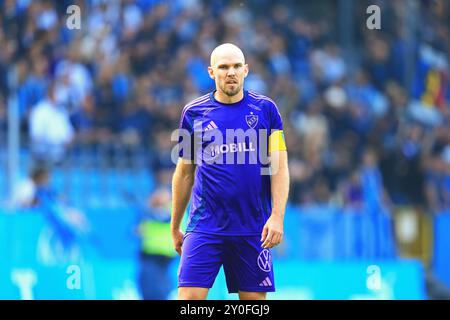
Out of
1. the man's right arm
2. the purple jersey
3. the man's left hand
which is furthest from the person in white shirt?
the man's left hand

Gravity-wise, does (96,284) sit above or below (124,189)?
below

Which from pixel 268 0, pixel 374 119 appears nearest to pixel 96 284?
pixel 374 119

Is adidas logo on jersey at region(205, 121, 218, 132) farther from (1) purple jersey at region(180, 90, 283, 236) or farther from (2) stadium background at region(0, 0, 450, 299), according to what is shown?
(2) stadium background at region(0, 0, 450, 299)

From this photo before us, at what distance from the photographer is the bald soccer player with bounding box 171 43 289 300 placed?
22.5 feet

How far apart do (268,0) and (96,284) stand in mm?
6789

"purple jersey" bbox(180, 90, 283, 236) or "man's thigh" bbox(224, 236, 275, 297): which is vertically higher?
"purple jersey" bbox(180, 90, 283, 236)

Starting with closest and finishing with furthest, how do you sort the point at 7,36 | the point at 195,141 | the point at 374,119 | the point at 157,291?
1. the point at 195,141
2. the point at 157,291
3. the point at 7,36
4. the point at 374,119

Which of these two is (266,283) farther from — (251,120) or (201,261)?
(251,120)

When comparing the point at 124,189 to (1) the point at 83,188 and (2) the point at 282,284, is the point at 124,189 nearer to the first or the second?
(1) the point at 83,188

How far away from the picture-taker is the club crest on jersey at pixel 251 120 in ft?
22.5

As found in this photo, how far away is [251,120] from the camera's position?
6883mm

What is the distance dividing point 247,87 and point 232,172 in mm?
8700

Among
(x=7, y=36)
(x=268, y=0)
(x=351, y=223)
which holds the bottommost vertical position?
(x=351, y=223)
